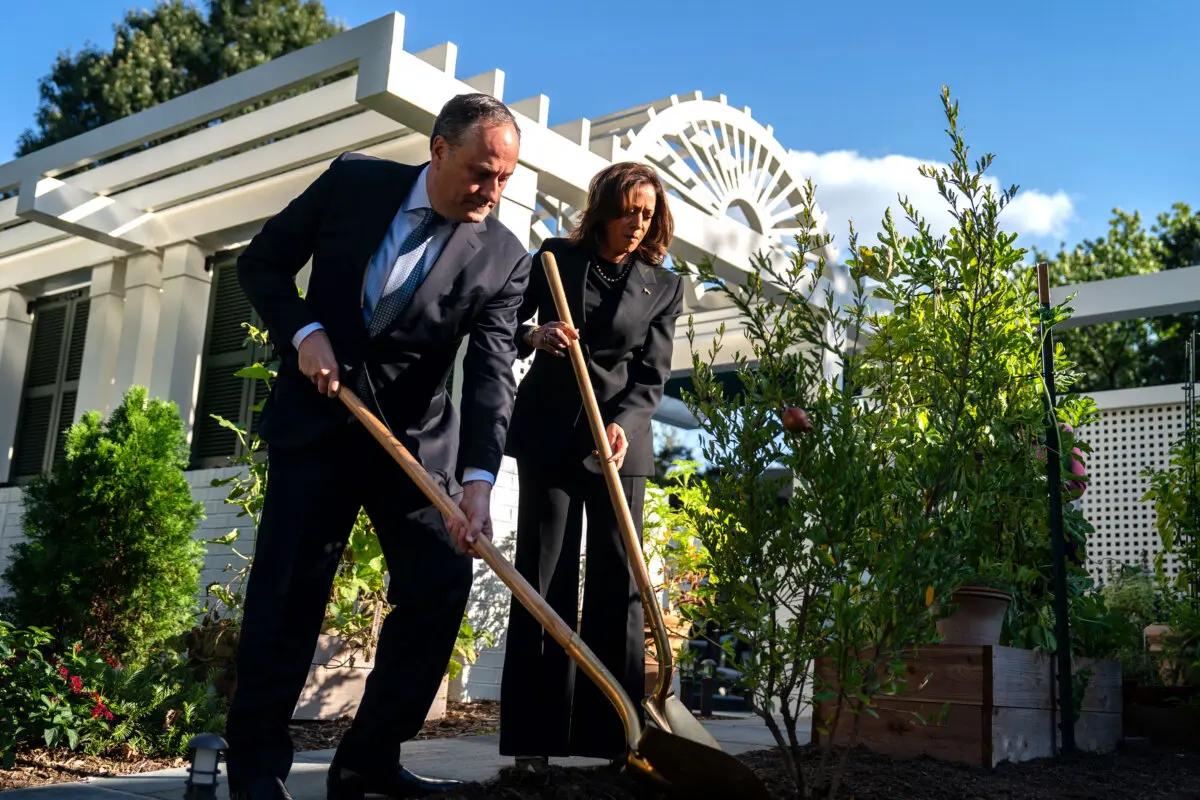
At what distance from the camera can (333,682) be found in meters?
4.27

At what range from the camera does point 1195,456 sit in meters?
4.67

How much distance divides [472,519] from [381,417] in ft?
1.01

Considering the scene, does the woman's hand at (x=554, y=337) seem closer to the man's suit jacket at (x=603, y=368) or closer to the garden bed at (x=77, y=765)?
the man's suit jacket at (x=603, y=368)

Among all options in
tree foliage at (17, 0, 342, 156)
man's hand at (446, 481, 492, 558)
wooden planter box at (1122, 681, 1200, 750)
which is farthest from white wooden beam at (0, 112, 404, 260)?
tree foliage at (17, 0, 342, 156)

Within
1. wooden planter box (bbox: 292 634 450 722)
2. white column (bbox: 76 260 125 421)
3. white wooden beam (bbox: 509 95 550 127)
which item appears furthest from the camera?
white column (bbox: 76 260 125 421)

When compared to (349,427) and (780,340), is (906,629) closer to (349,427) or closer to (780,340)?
(780,340)

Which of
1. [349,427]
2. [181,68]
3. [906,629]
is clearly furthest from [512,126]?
[181,68]

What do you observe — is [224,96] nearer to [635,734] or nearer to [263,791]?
[263,791]

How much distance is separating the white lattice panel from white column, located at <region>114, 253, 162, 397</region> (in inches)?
302

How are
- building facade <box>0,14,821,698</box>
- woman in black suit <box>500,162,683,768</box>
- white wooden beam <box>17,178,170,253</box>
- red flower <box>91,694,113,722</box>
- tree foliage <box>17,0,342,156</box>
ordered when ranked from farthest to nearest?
tree foliage <box>17,0,342,156</box>
white wooden beam <box>17,178,170,253</box>
building facade <box>0,14,821,698</box>
red flower <box>91,694,113,722</box>
woman in black suit <box>500,162,683,768</box>

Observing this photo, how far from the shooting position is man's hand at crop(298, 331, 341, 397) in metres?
2.22

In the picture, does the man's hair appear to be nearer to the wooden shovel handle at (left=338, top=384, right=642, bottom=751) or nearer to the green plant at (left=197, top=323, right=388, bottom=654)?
the wooden shovel handle at (left=338, top=384, right=642, bottom=751)

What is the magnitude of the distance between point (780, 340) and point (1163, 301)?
6439mm

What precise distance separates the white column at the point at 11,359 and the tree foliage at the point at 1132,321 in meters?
16.6
